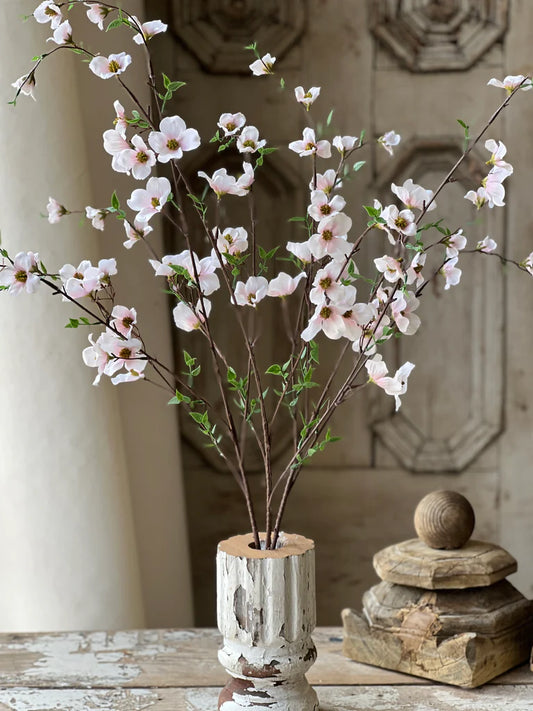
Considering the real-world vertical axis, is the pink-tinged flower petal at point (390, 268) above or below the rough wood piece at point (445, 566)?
above

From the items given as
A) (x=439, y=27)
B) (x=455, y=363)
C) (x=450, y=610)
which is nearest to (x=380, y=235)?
(x=455, y=363)

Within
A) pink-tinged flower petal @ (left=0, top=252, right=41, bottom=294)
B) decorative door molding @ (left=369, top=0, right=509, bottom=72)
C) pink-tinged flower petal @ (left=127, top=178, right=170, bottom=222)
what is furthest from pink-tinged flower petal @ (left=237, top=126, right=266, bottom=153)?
decorative door molding @ (left=369, top=0, right=509, bottom=72)

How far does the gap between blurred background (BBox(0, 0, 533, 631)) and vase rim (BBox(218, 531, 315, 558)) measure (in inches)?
17.3

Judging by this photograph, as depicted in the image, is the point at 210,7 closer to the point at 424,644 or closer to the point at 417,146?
the point at 417,146

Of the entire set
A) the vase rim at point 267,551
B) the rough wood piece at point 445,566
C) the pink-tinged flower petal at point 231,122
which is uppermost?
the pink-tinged flower petal at point 231,122

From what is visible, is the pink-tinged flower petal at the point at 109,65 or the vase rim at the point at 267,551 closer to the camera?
the pink-tinged flower petal at the point at 109,65

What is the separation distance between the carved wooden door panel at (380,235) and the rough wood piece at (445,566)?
49 centimetres

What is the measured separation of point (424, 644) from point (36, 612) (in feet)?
2.09

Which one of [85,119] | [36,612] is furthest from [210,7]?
[36,612]

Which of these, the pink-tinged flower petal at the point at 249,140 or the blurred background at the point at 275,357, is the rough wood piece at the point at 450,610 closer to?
the blurred background at the point at 275,357

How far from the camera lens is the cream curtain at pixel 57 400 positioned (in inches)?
51.1

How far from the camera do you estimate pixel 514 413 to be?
1.64 metres

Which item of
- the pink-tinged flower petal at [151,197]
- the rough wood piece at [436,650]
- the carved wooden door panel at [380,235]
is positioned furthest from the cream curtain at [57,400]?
the pink-tinged flower petal at [151,197]

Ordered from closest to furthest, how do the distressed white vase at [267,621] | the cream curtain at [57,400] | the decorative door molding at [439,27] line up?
the distressed white vase at [267,621]
the cream curtain at [57,400]
the decorative door molding at [439,27]
